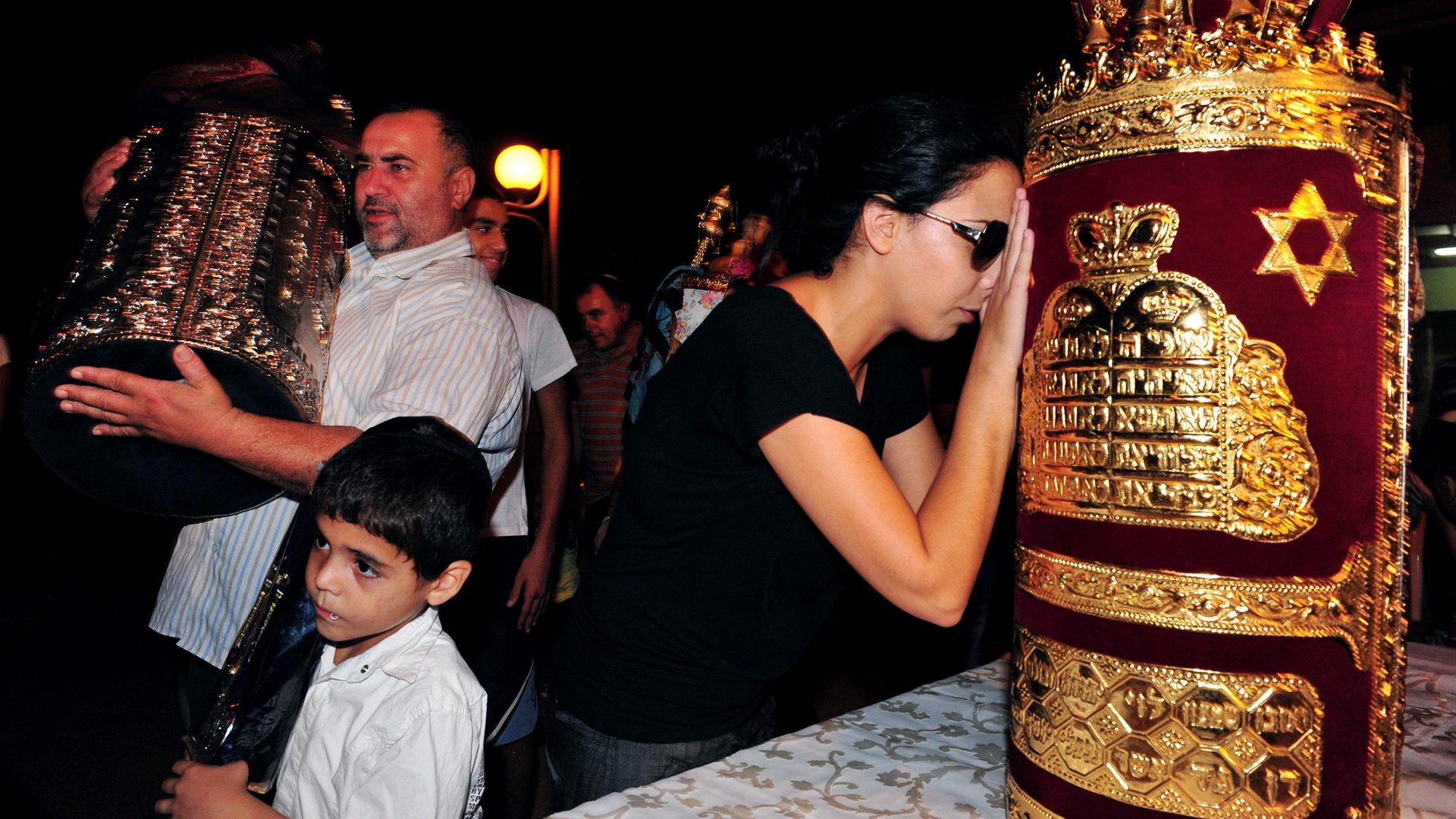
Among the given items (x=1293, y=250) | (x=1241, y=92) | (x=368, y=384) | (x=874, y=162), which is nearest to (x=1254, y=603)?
(x=1293, y=250)

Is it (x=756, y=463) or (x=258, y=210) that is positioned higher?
(x=258, y=210)

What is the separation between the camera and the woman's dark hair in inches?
40.1

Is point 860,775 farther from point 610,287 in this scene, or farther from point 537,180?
point 537,180

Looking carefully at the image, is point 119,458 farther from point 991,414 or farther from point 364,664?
point 991,414

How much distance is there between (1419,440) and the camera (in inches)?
108

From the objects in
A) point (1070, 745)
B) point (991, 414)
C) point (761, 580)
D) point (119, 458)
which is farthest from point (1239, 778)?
point (119, 458)

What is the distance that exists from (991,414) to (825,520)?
21 centimetres

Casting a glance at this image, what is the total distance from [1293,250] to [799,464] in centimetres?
50

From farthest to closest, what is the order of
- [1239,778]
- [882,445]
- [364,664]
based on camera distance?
[882,445], [364,664], [1239,778]

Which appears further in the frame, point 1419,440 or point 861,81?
point 861,81

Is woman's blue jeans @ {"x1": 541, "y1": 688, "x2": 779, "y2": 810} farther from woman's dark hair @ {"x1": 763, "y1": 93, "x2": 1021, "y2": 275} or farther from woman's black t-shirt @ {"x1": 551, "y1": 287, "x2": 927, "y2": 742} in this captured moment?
woman's dark hair @ {"x1": 763, "y1": 93, "x2": 1021, "y2": 275}

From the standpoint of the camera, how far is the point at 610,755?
1192mm

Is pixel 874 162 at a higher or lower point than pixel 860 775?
higher

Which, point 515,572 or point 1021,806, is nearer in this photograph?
point 1021,806
